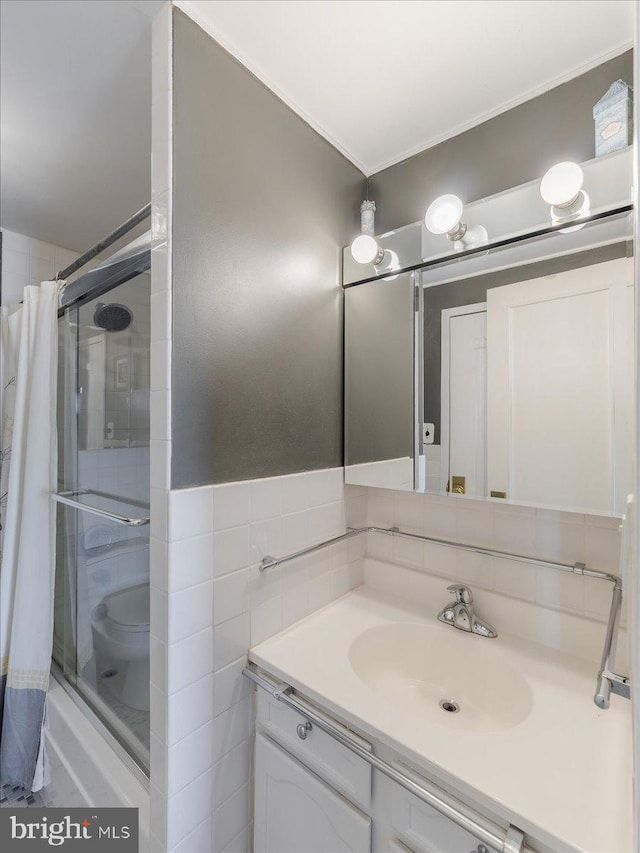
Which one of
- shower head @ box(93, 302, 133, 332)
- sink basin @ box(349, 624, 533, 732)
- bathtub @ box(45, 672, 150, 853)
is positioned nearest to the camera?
sink basin @ box(349, 624, 533, 732)

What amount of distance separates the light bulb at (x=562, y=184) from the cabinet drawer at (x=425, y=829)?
4.23 ft

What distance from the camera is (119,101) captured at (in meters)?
1.13

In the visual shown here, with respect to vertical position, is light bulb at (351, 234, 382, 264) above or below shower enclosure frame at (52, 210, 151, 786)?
above

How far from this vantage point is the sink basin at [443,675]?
93 cm

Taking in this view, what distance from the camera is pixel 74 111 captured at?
1182 mm

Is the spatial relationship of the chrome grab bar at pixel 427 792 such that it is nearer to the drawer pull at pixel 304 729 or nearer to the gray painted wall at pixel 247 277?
the drawer pull at pixel 304 729

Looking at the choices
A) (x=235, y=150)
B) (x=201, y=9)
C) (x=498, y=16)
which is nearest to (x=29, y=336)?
(x=235, y=150)


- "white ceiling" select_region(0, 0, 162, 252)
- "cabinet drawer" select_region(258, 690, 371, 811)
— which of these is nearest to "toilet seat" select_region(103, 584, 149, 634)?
"cabinet drawer" select_region(258, 690, 371, 811)

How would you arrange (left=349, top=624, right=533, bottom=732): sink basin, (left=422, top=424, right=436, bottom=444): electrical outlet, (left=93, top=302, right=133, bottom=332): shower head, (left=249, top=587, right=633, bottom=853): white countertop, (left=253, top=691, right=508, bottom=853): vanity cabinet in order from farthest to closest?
(left=93, top=302, right=133, bottom=332): shower head, (left=422, top=424, right=436, bottom=444): electrical outlet, (left=349, top=624, right=533, bottom=732): sink basin, (left=253, top=691, right=508, bottom=853): vanity cabinet, (left=249, top=587, right=633, bottom=853): white countertop

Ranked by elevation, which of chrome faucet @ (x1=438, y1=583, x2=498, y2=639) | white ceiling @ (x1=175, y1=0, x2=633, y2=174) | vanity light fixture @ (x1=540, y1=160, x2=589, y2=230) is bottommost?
chrome faucet @ (x1=438, y1=583, x2=498, y2=639)

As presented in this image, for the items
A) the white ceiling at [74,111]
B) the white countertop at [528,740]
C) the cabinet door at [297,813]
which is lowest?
the cabinet door at [297,813]

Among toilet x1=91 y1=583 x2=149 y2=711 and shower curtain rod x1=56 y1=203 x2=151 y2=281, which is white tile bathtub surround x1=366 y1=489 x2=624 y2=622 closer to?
toilet x1=91 y1=583 x2=149 y2=711

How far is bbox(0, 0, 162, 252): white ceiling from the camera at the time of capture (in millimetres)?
894

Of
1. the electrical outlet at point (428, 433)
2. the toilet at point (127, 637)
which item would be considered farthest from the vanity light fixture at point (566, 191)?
the toilet at point (127, 637)
